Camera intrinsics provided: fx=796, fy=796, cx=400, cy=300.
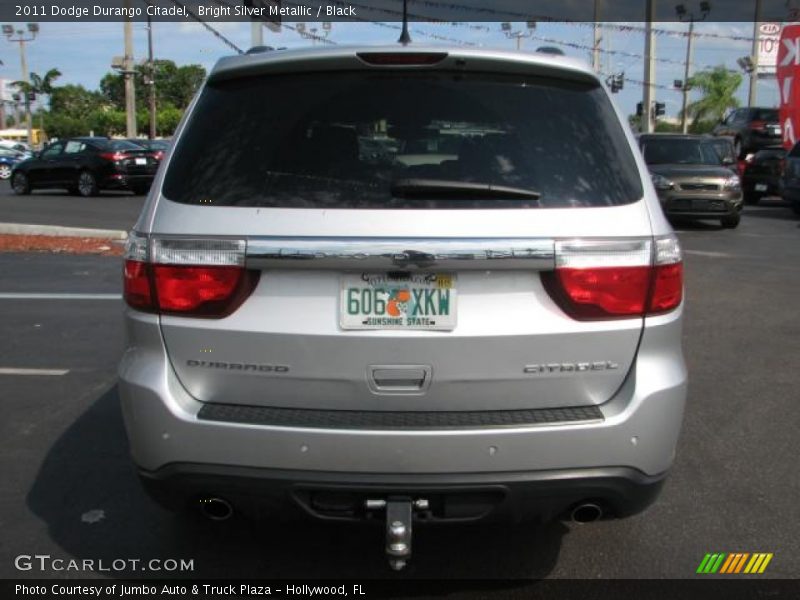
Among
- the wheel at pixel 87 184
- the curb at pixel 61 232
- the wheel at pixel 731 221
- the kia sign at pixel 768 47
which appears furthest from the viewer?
the kia sign at pixel 768 47

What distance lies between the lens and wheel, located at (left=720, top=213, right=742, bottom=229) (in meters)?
14.5

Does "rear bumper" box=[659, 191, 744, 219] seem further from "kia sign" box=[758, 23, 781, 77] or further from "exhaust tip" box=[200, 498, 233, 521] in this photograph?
"kia sign" box=[758, 23, 781, 77]

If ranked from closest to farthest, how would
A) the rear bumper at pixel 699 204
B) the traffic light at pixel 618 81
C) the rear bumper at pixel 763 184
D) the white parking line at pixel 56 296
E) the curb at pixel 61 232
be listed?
the white parking line at pixel 56 296
the curb at pixel 61 232
the rear bumper at pixel 699 204
the rear bumper at pixel 763 184
the traffic light at pixel 618 81

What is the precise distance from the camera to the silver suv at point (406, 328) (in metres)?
2.53

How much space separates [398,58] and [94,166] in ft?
67.0

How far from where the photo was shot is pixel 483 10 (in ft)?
103

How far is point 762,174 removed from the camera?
1991 centimetres

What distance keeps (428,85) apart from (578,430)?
4.23 feet

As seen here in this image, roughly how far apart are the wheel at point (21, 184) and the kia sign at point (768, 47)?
39.5 m

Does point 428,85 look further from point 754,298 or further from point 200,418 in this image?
point 754,298

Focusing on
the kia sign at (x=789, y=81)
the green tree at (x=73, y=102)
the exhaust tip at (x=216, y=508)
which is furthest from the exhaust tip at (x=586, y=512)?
the green tree at (x=73, y=102)

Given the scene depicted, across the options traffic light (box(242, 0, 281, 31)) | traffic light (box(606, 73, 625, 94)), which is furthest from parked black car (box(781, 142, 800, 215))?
traffic light (box(606, 73, 625, 94))

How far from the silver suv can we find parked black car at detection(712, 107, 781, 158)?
23.8m

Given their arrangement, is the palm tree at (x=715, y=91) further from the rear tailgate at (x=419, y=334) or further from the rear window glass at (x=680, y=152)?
the rear tailgate at (x=419, y=334)
